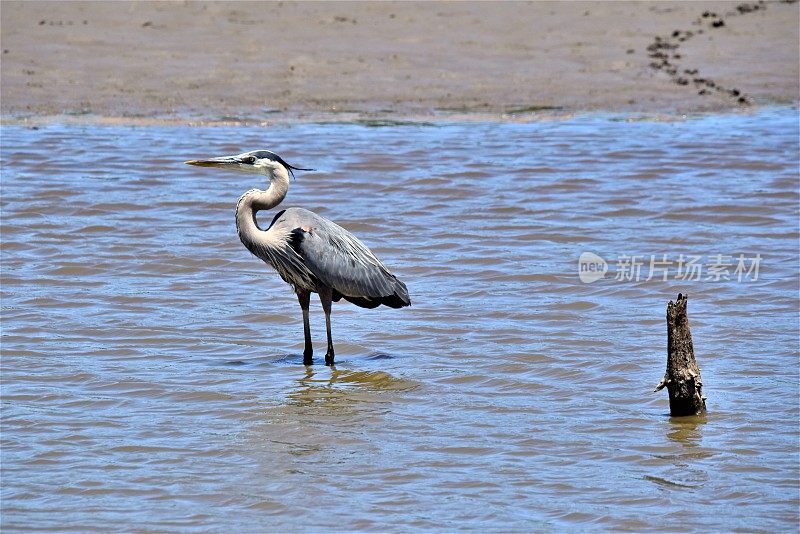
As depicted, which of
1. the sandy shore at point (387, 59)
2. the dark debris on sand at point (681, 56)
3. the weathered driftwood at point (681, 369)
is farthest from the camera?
the dark debris on sand at point (681, 56)

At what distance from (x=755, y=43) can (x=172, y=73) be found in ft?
23.8

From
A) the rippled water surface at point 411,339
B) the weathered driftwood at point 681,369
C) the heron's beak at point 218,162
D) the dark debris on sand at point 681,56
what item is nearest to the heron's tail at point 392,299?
the rippled water surface at point 411,339

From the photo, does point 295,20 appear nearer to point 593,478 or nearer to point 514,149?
point 514,149

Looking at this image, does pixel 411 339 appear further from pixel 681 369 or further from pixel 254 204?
pixel 681 369

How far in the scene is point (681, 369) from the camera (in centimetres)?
644

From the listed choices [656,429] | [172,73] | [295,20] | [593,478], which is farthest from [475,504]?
[295,20]

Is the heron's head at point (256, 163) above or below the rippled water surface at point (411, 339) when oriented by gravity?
above

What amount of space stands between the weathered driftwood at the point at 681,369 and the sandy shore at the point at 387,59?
8.35 meters

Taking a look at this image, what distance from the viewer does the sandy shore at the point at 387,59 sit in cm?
1474

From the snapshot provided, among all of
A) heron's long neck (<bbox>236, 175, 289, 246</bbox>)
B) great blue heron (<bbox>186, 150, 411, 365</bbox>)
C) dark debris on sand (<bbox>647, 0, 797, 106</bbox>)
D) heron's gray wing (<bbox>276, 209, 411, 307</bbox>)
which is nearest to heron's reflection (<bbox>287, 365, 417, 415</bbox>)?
great blue heron (<bbox>186, 150, 411, 365</bbox>)

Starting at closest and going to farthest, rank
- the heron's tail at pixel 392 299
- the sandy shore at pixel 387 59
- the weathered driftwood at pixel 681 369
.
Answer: the weathered driftwood at pixel 681 369 → the heron's tail at pixel 392 299 → the sandy shore at pixel 387 59

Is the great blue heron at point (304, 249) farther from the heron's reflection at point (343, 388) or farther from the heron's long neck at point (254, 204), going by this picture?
the heron's reflection at point (343, 388)

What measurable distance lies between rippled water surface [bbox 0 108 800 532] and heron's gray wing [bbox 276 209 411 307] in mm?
361

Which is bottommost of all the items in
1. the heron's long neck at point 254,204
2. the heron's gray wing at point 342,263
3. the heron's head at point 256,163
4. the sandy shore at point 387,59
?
the heron's gray wing at point 342,263
